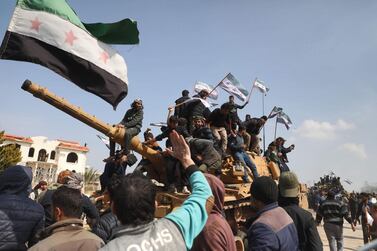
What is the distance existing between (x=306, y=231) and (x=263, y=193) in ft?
2.84

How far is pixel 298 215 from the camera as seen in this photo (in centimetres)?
356

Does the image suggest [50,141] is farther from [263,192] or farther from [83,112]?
[263,192]

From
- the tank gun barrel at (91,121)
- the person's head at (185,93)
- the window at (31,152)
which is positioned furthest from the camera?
the window at (31,152)

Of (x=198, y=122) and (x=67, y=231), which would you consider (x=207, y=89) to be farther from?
(x=67, y=231)

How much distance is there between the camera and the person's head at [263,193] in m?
3.01

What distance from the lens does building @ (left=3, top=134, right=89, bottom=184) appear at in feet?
176

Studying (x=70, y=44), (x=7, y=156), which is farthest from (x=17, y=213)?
(x=7, y=156)

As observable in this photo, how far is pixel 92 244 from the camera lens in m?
2.33

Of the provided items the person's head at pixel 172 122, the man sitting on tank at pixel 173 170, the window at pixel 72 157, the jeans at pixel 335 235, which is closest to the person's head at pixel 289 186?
the man sitting on tank at pixel 173 170

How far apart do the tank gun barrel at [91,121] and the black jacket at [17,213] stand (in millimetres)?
3469

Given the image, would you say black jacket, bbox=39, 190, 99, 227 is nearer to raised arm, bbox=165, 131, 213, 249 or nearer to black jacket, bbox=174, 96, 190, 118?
raised arm, bbox=165, 131, 213, 249

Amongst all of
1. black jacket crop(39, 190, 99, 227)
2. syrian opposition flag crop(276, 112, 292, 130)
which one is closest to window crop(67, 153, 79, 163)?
syrian opposition flag crop(276, 112, 292, 130)

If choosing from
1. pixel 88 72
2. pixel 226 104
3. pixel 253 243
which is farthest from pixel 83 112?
pixel 253 243

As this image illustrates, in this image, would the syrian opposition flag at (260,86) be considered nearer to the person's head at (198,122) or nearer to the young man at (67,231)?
the person's head at (198,122)
